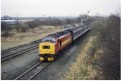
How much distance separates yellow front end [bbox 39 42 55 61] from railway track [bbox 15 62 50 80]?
0.68 meters

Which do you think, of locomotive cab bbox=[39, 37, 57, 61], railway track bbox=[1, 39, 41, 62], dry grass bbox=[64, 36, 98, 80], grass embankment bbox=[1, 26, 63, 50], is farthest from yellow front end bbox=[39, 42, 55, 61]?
grass embankment bbox=[1, 26, 63, 50]

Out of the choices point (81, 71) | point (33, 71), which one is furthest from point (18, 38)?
point (81, 71)

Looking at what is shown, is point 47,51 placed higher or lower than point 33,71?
higher

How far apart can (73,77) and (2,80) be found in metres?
4.84

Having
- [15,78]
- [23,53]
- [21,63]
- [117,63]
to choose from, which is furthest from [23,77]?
[23,53]

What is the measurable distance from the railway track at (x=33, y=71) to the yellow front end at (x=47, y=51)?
68cm

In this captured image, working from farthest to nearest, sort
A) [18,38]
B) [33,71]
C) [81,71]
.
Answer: [18,38]
[33,71]
[81,71]

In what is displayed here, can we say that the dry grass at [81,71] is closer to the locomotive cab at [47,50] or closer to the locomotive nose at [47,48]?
the locomotive cab at [47,50]

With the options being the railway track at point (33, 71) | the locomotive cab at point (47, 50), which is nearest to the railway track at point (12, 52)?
the locomotive cab at point (47, 50)

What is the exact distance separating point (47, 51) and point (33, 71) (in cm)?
371

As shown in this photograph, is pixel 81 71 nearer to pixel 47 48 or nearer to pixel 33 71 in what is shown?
pixel 33 71

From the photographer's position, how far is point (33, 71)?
17953 millimetres

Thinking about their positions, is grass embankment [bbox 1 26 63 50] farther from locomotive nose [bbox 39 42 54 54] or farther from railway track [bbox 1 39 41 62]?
locomotive nose [bbox 39 42 54 54]

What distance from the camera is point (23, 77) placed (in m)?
16.2
